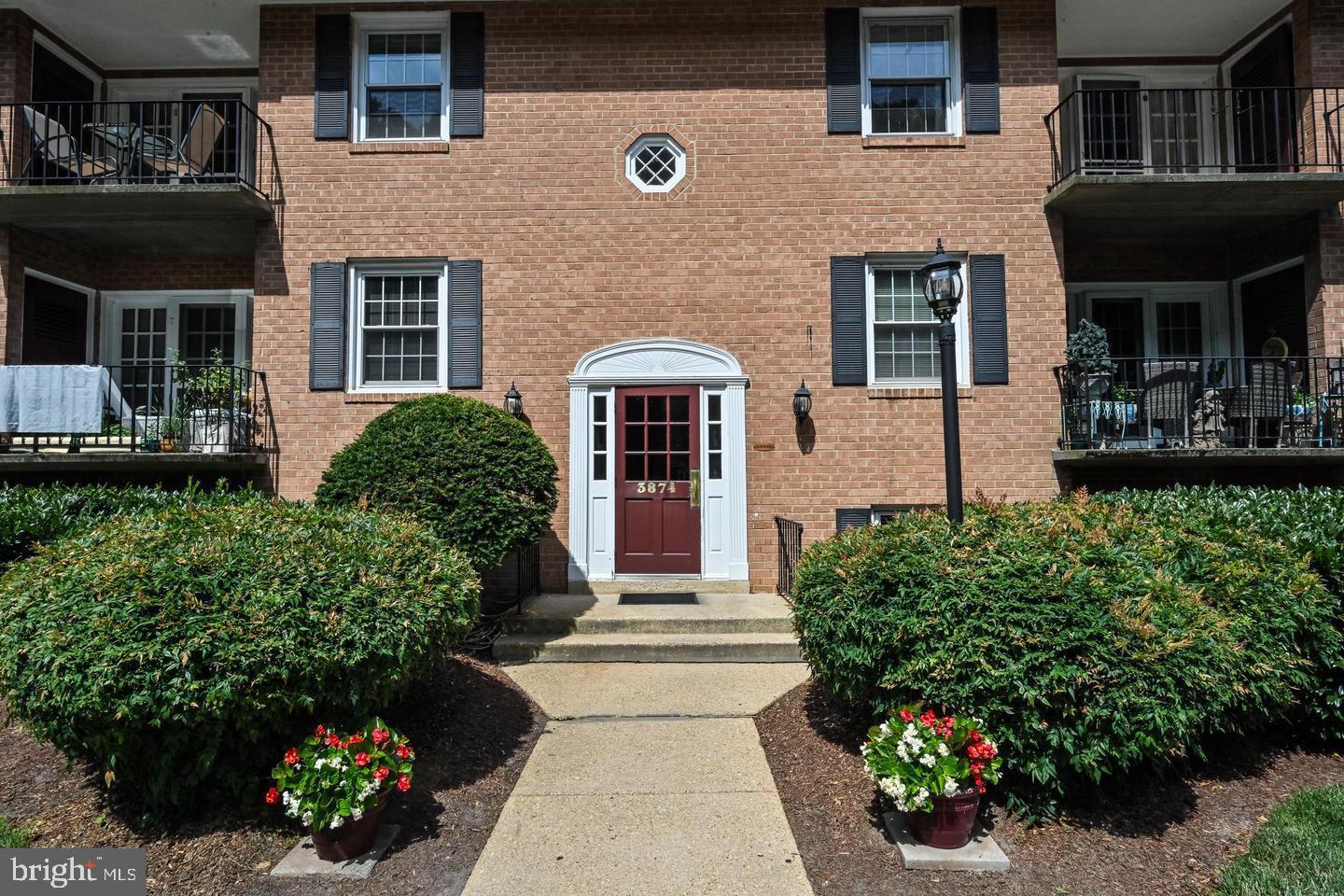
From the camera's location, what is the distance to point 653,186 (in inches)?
358

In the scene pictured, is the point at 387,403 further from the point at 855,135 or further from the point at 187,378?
the point at 855,135

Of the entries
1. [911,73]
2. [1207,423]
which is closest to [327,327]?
[911,73]

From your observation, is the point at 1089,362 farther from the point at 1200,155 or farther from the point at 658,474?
the point at 658,474

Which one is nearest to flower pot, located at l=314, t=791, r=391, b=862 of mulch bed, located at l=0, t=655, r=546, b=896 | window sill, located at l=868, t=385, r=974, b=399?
mulch bed, located at l=0, t=655, r=546, b=896

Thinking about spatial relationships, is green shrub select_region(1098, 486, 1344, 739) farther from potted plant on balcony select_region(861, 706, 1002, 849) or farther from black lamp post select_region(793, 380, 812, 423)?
black lamp post select_region(793, 380, 812, 423)

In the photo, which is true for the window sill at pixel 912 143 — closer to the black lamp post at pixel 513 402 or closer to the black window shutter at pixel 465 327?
the black window shutter at pixel 465 327

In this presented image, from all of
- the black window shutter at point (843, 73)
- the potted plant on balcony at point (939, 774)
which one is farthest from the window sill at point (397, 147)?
the potted plant on balcony at point (939, 774)

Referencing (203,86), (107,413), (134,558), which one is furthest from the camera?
(203,86)

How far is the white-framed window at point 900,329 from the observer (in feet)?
29.6

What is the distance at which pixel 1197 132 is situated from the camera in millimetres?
10250

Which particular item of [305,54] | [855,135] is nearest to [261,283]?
[305,54]

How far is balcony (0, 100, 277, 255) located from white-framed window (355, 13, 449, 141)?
1.21 metres

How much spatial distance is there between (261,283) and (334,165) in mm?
1629

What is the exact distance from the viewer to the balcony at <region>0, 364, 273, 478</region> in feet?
27.4
